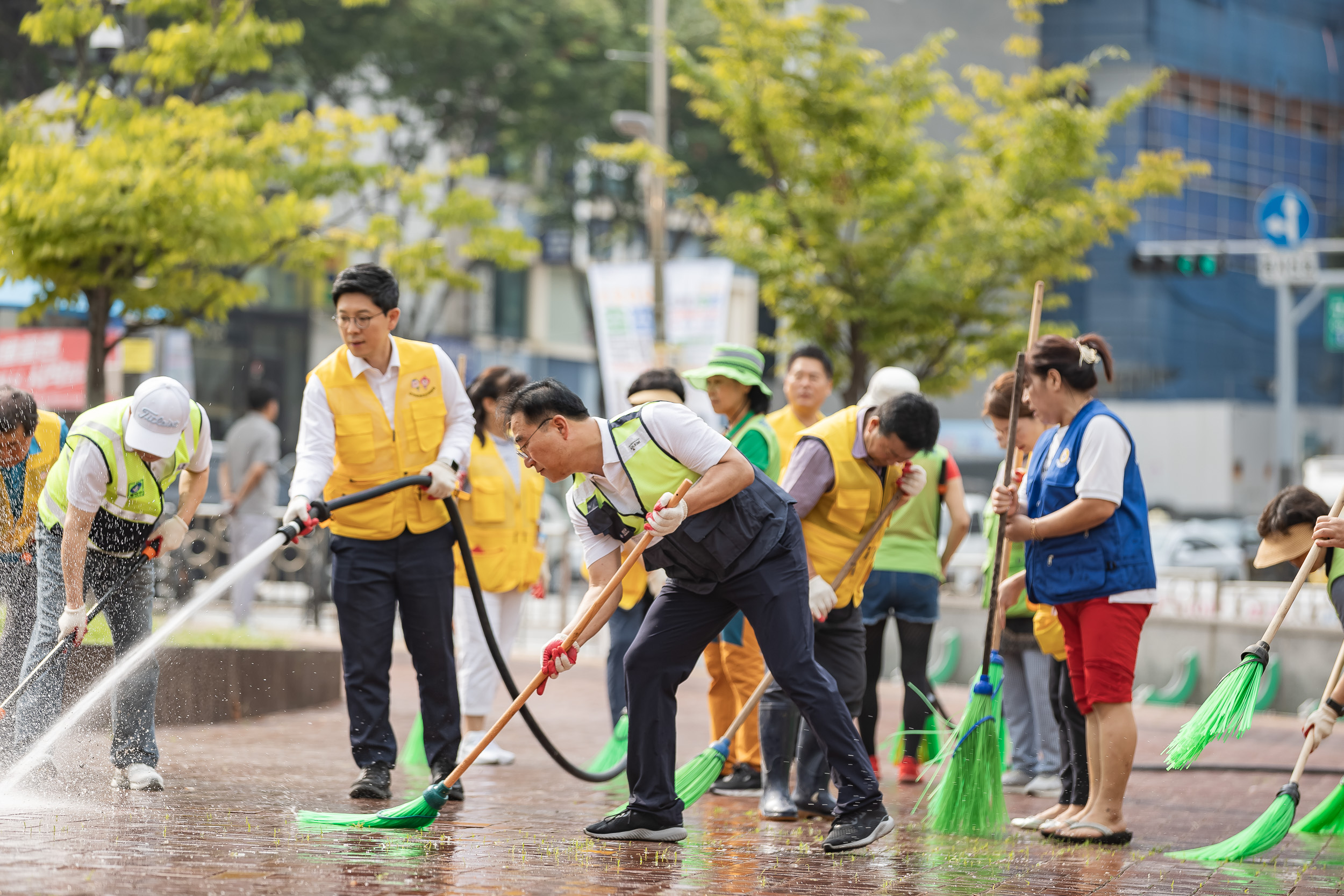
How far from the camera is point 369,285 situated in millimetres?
5750

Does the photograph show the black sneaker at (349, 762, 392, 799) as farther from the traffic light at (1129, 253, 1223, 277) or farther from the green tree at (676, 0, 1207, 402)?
the traffic light at (1129, 253, 1223, 277)

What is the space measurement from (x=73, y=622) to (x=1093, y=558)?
3.71 metres

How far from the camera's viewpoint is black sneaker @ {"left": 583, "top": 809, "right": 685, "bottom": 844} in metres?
5.12

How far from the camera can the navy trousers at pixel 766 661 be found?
500 centimetres

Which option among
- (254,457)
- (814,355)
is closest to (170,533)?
(814,355)

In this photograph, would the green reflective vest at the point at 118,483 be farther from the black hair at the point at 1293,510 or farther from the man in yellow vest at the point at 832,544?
the black hair at the point at 1293,510

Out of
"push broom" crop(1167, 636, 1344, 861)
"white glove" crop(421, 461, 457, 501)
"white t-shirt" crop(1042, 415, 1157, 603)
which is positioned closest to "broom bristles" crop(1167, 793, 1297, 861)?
"push broom" crop(1167, 636, 1344, 861)

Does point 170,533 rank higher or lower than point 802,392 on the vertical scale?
lower

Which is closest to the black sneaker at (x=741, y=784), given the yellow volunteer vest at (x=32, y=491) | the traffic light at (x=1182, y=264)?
the yellow volunteer vest at (x=32, y=491)

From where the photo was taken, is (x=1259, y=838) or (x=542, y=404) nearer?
(x=542, y=404)

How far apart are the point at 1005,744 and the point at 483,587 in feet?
8.57

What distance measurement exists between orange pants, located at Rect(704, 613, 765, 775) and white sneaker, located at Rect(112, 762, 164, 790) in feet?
7.04

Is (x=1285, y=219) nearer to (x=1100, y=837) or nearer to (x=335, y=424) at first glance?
(x=1100, y=837)

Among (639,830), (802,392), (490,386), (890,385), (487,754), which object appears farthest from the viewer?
(487,754)
